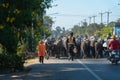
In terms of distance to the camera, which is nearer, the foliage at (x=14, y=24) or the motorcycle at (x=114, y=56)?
the foliage at (x=14, y=24)

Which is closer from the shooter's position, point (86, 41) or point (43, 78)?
point (43, 78)

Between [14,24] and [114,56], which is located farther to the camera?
[114,56]

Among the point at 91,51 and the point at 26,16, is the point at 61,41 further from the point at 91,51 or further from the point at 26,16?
the point at 26,16

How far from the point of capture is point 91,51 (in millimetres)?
43844

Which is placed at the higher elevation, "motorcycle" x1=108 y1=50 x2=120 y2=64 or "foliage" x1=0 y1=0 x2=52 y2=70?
"foliage" x1=0 y1=0 x2=52 y2=70

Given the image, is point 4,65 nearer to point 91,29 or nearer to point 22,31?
point 22,31

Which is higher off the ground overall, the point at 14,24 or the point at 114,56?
the point at 14,24

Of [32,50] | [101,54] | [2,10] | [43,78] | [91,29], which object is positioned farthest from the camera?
[91,29]

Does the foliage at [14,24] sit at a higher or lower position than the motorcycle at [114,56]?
higher

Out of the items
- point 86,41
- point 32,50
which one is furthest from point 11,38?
point 32,50

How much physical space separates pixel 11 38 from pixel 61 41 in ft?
62.5

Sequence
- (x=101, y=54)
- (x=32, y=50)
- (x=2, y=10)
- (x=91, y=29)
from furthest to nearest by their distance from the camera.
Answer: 1. (x=91, y=29)
2. (x=32, y=50)
3. (x=101, y=54)
4. (x=2, y=10)

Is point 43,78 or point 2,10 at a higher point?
point 2,10

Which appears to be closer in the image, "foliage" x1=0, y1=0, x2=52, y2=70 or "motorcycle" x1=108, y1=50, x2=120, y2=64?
"foliage" x1=0, y1=0, x2=52, y2=70
